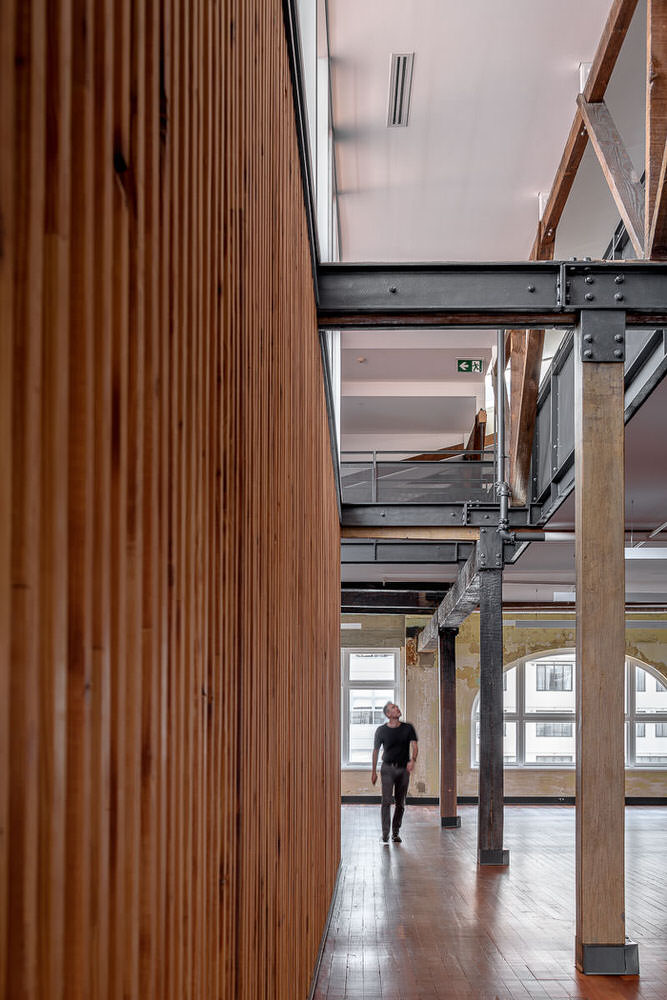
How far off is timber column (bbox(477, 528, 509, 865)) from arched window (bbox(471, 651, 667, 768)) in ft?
37.3

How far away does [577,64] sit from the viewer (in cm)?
840

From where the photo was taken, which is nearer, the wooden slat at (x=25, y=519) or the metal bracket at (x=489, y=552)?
the wooden slat at (x=25, y=519)

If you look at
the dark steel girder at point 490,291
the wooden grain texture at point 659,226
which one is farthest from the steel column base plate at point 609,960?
the wooden grain texture at point 659,226

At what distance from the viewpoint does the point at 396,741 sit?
42.8ft

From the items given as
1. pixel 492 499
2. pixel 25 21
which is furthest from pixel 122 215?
pixel 492 499

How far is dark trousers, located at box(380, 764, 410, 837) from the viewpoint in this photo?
13.1 meters

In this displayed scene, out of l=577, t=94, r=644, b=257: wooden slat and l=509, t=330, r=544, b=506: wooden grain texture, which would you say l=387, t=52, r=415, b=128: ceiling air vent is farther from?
l=509, t=330, r=544, b=506: wooden grain texture

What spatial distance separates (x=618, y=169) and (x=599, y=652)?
3.68m

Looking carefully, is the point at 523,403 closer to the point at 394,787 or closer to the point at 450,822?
the point at 394,787

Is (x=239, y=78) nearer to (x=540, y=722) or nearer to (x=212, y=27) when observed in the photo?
(x=212, y=27)

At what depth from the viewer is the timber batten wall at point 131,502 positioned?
2.60 ft

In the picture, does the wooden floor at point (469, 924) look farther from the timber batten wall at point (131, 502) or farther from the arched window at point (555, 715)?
the arched window at point (555, 715)

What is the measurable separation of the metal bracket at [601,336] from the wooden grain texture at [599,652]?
6 centimetres

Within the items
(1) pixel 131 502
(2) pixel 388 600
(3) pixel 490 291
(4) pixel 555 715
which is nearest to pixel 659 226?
(3) pixel 490 291
